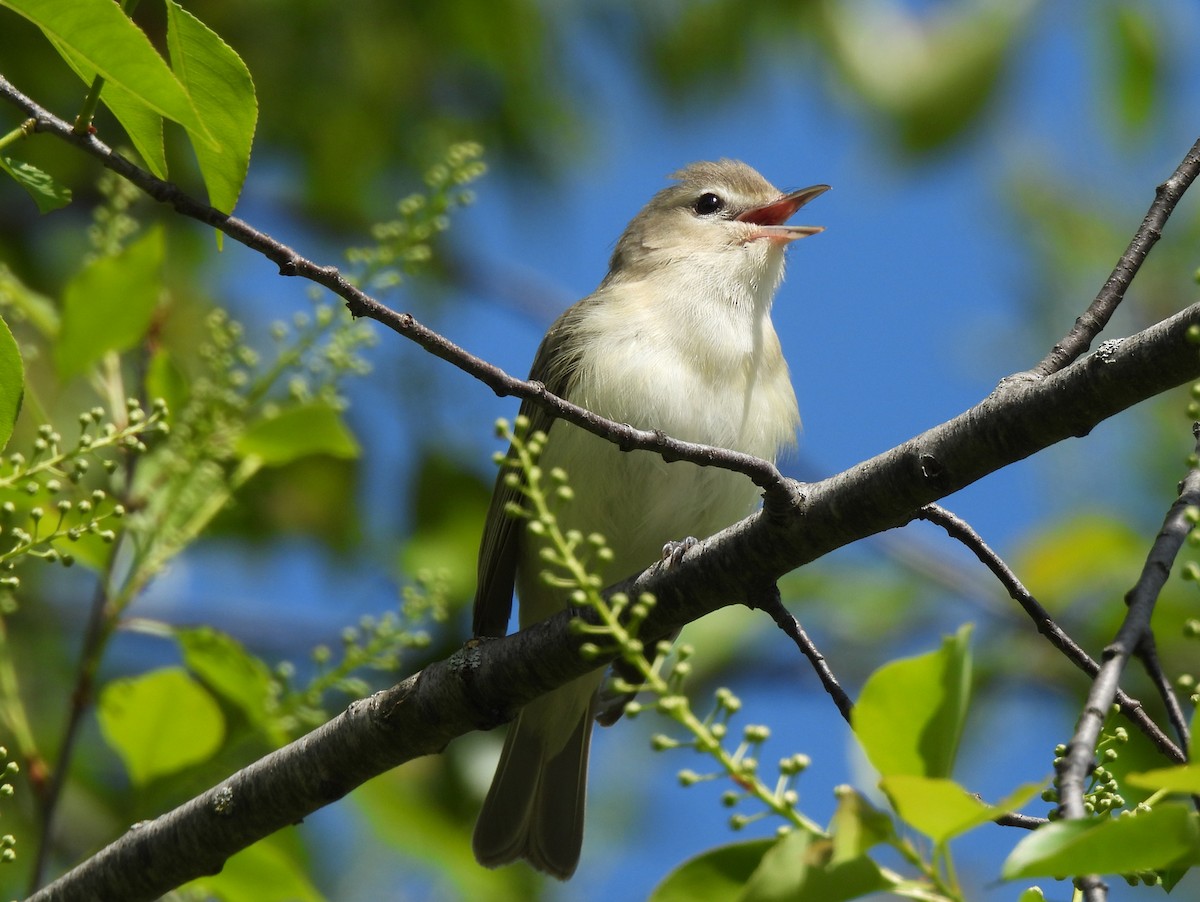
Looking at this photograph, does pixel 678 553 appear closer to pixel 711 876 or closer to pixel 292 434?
pixel 292 434

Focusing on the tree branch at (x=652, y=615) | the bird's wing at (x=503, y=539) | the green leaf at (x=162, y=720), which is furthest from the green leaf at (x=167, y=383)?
Answer: the bird's wing at (x=503, y=539)

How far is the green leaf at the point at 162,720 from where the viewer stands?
346 centimetres

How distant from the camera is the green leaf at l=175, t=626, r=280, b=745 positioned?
3.49 meters

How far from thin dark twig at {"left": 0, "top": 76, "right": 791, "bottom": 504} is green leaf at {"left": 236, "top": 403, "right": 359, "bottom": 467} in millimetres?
1115

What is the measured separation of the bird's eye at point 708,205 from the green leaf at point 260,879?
3672 millimetres

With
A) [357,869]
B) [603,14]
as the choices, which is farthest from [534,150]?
[357,869]

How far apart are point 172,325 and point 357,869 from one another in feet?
7.58

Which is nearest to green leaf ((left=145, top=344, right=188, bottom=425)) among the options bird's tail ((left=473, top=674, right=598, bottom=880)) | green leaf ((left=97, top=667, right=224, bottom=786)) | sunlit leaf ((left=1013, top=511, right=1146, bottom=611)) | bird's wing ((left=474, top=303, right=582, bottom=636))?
green leaf ((left=97, top=667, right=224, bottom=786))

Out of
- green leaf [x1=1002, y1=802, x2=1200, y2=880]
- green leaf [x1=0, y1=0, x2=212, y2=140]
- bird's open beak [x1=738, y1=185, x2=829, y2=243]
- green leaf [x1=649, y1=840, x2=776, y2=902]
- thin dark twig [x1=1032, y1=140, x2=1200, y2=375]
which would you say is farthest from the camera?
bird's open beak [x1=738, y1=185, x2=829, y2=243]

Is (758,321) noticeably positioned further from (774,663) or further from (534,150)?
(774,663)

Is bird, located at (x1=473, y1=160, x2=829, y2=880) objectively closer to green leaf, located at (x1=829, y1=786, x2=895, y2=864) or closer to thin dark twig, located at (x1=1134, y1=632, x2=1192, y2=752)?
thin dark twig, located at (x1=1134, y1=632, x2=1192, y2=752)

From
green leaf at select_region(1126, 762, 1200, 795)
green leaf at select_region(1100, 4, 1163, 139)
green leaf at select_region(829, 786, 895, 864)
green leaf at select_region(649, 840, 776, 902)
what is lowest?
green leaf at select_region(1126, 762, 1200, 795)

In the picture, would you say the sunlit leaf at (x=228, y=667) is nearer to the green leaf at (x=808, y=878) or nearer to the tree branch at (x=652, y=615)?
the tree branch at (x=652, y=615)

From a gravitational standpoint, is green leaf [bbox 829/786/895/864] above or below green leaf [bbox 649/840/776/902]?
below
